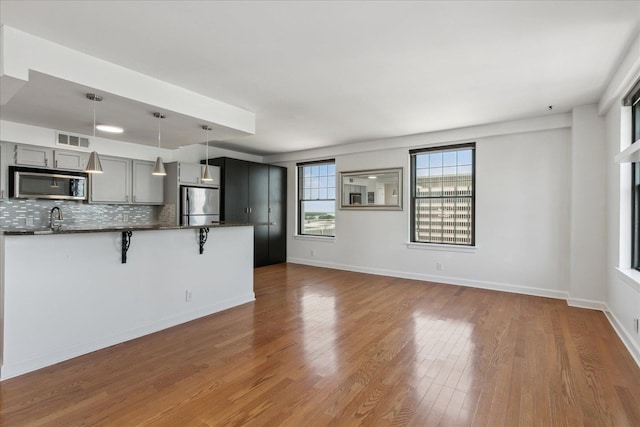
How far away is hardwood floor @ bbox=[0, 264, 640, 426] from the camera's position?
6.39ft

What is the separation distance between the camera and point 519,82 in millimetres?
3348

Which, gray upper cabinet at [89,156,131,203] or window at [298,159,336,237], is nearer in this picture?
gray upper cabinet at [89,156,131,203]

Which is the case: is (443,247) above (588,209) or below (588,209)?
below

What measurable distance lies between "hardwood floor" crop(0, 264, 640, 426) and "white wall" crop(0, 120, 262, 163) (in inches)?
132

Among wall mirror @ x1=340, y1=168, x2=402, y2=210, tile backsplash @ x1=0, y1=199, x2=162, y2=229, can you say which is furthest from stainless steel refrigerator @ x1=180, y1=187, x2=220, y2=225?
wall mirror @ x1=340, y1=168, x2=402, y2=210

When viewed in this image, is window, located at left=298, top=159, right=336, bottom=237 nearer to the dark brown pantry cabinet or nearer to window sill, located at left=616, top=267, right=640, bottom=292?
the dark brown pantry cabinet

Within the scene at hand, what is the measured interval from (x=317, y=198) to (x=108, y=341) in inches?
197

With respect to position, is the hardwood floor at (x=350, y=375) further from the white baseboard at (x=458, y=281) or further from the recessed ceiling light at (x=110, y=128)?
the recessed ceiling light at (x=110, y=128)

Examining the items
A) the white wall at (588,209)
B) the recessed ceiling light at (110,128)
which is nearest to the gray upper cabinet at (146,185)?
the recessed ceiling light at (110,128)

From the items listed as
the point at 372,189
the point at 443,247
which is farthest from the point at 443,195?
the point at 372,189

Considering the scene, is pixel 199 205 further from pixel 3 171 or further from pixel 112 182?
pixel 3 171

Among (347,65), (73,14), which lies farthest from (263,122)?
(73,14)

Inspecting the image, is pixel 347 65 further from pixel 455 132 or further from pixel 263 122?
pixel 455 132

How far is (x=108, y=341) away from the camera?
291 cm
